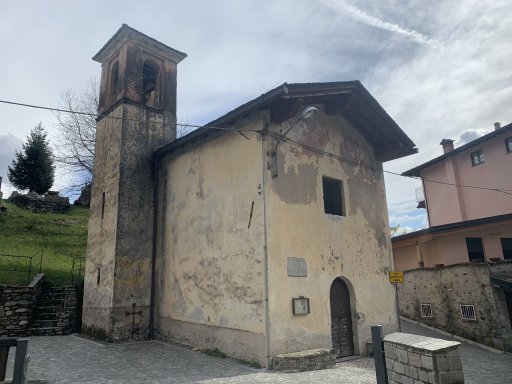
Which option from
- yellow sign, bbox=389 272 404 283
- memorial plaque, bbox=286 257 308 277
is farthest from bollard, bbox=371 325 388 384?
yellow sign, bbox=389 272 404 283

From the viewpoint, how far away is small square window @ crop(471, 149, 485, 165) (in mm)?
19992

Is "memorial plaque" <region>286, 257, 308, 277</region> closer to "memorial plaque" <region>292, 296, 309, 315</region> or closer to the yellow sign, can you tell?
"memorial plaque" <region>292, 296, 309, 315</region>

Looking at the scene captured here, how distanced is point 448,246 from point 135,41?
15639 mm

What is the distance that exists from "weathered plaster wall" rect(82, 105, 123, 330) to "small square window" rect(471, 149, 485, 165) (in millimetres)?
18145

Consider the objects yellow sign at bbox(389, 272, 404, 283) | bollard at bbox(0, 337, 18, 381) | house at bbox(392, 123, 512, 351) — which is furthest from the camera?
house at bbox(392, 123, 512, 351)

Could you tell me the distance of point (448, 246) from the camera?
17.1 meters

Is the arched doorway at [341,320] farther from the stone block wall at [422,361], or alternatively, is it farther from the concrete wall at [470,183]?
the concrete wall at [470,183]

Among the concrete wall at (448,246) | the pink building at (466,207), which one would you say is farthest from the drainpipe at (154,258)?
the concrete wall at (448,246)

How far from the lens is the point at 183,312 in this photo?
10.4m

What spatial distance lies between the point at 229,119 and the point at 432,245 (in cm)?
1286

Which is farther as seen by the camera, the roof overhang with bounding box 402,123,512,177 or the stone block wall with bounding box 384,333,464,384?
the roof overhang with bounding box 402,123,512,177

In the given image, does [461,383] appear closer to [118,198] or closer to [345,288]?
[345,288]

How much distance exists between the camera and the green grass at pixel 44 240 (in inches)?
608

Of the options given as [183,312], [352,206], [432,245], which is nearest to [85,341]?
[183,312]
